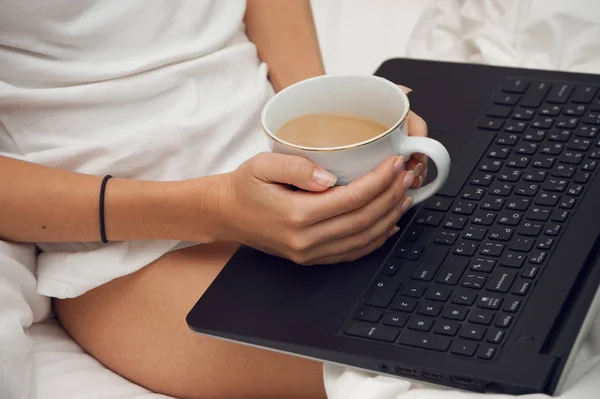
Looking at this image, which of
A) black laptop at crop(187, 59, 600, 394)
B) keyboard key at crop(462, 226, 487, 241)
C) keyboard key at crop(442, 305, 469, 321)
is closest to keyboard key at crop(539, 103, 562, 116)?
black laptop at crop(187, 59, 600, 394)

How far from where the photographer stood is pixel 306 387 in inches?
33.1

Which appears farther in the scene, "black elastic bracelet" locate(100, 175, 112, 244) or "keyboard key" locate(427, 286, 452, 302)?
"black elastic bracelet" locate(100, 175, 112, 244)

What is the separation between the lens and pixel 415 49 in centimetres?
119

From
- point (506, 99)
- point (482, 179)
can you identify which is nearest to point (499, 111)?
point (506, 99)

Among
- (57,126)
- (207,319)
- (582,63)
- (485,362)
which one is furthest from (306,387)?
(582,63)

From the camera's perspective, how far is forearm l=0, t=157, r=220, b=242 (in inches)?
33.4

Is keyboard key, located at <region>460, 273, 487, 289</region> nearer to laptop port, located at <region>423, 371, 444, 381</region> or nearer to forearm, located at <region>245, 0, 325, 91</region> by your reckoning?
laptop port, located at <region>423, 371, 444, 381</region>

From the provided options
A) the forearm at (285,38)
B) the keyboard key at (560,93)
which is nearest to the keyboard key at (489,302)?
the keyboard key at (560,93)

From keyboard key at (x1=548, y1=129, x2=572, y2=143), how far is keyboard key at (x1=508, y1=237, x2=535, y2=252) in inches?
6.6

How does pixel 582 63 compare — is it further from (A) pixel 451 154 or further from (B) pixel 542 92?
(A) pixel 451 154

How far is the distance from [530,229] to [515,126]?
0.18 m

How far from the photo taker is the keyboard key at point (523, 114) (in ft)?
2.89

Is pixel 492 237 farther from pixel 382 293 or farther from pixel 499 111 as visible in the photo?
pixel 499 111

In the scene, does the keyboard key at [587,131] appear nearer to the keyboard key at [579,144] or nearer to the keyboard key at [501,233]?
the keyboard key at [579,144]
